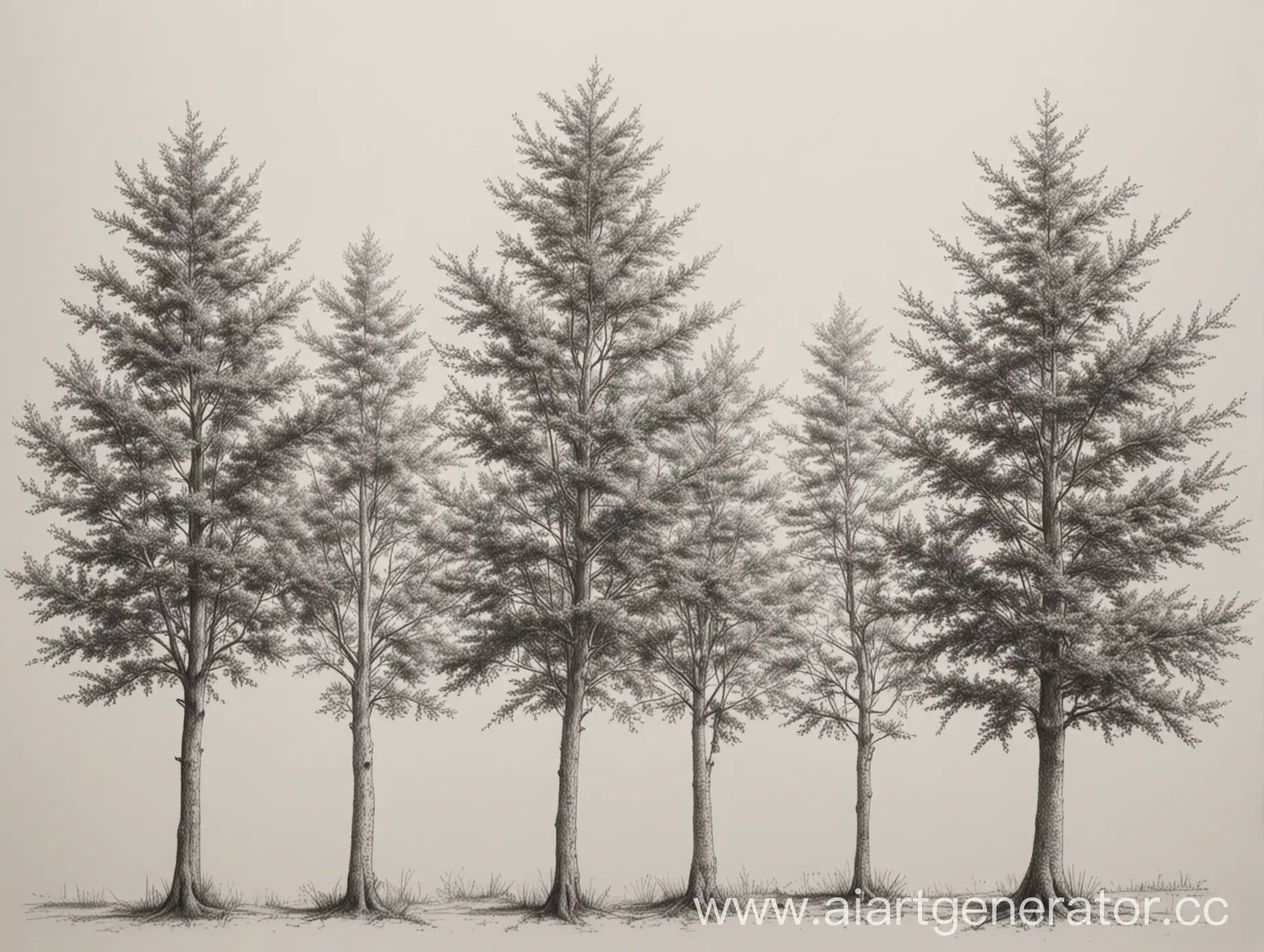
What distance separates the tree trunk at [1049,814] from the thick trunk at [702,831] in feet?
14.1

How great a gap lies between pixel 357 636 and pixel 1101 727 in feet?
36.1

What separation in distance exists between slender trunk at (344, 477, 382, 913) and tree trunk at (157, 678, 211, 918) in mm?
2084

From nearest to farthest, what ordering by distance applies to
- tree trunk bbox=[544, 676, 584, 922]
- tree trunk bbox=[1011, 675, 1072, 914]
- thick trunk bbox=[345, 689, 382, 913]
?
tree trunk bbox=[1011, 675, 1072, 914] → tree trunk bbox=[544, 676, 584, 922] → thick trunk bbox=[345, 689, 382, 913]

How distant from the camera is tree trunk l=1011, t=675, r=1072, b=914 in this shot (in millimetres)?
16438

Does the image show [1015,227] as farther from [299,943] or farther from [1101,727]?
[299,943]

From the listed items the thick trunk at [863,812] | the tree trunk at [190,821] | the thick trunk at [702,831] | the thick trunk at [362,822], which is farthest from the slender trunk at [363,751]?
the thick trunk at [863,812]

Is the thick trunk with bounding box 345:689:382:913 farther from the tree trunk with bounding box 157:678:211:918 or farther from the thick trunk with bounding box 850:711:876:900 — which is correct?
the thick trunk with bounding box 850:711:876:900

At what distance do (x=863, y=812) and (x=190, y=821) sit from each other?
10.1 m

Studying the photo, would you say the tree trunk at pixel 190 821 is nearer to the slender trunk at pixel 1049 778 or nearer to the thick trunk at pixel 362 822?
the thick trunk at pixel 362 822

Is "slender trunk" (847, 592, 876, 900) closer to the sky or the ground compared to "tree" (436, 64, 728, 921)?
closer to the ground

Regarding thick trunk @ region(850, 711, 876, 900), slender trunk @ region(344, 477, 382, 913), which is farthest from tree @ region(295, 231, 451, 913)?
thick trunk @ region(850, 711, 876, 900)

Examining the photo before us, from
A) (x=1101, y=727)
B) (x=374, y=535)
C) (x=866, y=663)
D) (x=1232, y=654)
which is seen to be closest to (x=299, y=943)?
(x=374, y=535)

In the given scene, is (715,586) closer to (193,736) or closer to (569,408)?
(569,408)

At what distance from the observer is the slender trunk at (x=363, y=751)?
17.5 m
